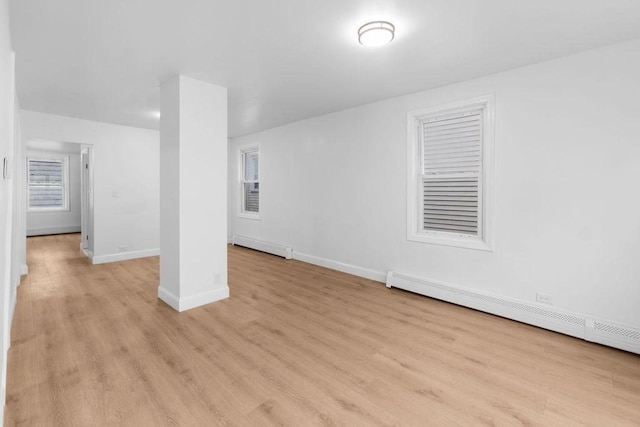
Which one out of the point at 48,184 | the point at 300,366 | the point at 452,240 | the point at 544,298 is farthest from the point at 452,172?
the point at 48,184

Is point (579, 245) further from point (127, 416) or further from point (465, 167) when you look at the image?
point (127, 416)

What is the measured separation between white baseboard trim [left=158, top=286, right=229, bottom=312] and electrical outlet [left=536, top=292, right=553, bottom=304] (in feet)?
10.9

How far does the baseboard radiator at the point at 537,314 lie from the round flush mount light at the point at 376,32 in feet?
8.89

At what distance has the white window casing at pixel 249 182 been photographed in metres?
6.75

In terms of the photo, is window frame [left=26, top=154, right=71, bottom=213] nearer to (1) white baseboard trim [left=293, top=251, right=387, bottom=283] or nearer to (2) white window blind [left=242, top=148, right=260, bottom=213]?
(2) white window blind [left=242, top=148, right=260, bottom=213]

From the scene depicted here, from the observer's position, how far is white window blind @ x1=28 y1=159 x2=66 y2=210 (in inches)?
336

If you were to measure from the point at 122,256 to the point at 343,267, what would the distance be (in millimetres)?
4104

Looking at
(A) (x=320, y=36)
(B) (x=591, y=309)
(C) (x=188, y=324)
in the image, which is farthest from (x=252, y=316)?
(B) (x=591, y=309)

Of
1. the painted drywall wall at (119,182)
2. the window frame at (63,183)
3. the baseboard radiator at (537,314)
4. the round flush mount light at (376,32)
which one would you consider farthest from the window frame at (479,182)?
the window frame at (63,183)

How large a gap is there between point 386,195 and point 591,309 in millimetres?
2396

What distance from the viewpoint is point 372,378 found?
2.13 m

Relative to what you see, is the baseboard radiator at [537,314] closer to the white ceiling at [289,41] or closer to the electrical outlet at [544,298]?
the electrical outlet at [544,298]

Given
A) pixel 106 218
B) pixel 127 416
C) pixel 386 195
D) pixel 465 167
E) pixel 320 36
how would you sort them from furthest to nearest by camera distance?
1. pixel 106 218
2. pixel 386 195
3. pixel 465 167
4. pixel 320 36
5. pixel 127 416

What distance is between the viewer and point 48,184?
8.78 m
